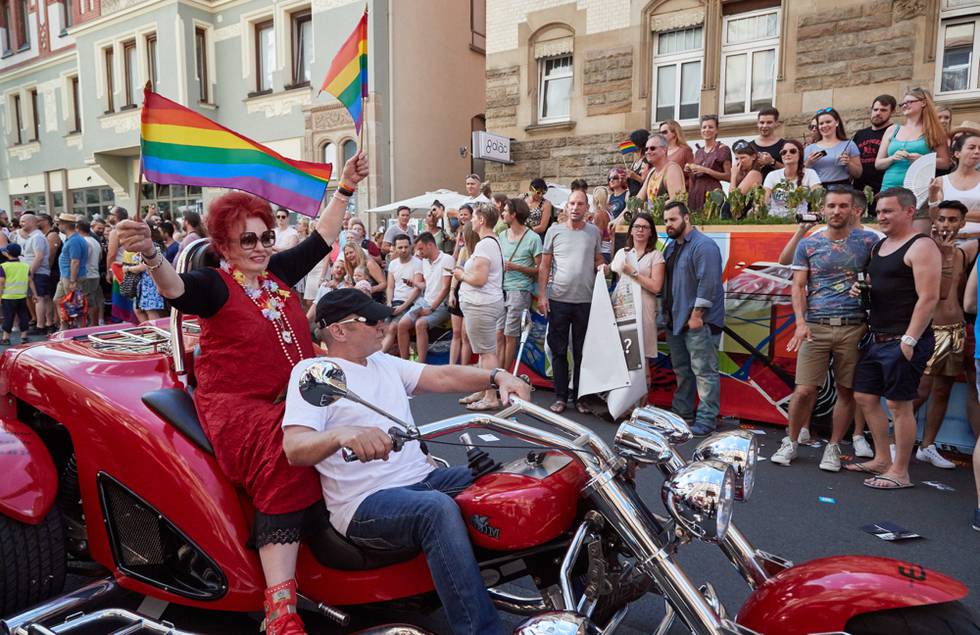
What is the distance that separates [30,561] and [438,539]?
1.79m

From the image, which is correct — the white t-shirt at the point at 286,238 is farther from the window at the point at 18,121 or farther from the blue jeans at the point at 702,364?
the window at the point at 18,121

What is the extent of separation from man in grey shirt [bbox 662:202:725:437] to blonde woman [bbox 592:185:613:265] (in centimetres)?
151

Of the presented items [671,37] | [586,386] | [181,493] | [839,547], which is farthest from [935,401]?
[671,37]

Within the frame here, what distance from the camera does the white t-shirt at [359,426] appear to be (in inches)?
82.2

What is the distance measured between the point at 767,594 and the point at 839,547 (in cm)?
196

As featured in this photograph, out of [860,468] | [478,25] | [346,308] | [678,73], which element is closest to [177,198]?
[478,25]

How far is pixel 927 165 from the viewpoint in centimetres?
550

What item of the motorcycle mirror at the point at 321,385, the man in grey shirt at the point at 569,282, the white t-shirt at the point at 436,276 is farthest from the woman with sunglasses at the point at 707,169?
the motorcycle mirror at the point at 321,385

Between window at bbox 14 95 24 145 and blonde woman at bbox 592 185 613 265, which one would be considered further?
window at bbox 14 95 24 145

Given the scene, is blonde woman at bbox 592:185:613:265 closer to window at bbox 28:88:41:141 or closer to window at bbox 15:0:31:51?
window at bbox 28:88:41:141

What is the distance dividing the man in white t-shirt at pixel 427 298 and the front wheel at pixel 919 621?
5861 mm

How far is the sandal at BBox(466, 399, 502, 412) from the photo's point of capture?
6215mm

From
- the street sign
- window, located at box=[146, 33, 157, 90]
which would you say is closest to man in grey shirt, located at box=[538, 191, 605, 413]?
the street sign

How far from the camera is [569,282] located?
6.17 metres
